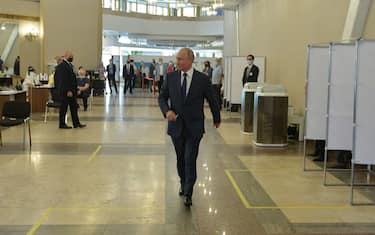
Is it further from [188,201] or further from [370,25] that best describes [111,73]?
[188,201]

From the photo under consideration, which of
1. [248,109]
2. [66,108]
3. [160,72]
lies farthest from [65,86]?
[160,72]

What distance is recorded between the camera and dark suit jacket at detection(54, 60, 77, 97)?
1018 centimetres

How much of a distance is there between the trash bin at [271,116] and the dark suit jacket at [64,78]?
13.5 feet

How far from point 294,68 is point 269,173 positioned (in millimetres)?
4662

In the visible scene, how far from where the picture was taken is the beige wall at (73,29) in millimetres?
18672

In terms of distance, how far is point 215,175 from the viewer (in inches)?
247

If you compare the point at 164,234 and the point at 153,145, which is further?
the point at 153,145

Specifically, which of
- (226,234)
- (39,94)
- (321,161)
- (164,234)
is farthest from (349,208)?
(39,94)

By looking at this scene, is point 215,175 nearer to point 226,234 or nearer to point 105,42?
point 226,234

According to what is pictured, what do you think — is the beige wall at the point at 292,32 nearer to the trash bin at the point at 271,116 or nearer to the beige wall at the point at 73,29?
the trash bin at the point at 271,116

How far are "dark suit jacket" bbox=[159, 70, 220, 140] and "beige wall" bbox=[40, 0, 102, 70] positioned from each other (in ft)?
48.6

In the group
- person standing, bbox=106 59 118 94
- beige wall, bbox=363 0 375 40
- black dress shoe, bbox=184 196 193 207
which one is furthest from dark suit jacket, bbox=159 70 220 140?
person standing, bbox=106 59 118 94

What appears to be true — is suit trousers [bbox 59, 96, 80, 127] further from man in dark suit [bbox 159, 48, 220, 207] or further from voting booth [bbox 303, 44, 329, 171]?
man in dark suit [bbox 159, 48, 220, 207]

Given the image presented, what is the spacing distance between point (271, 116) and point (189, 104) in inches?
156
